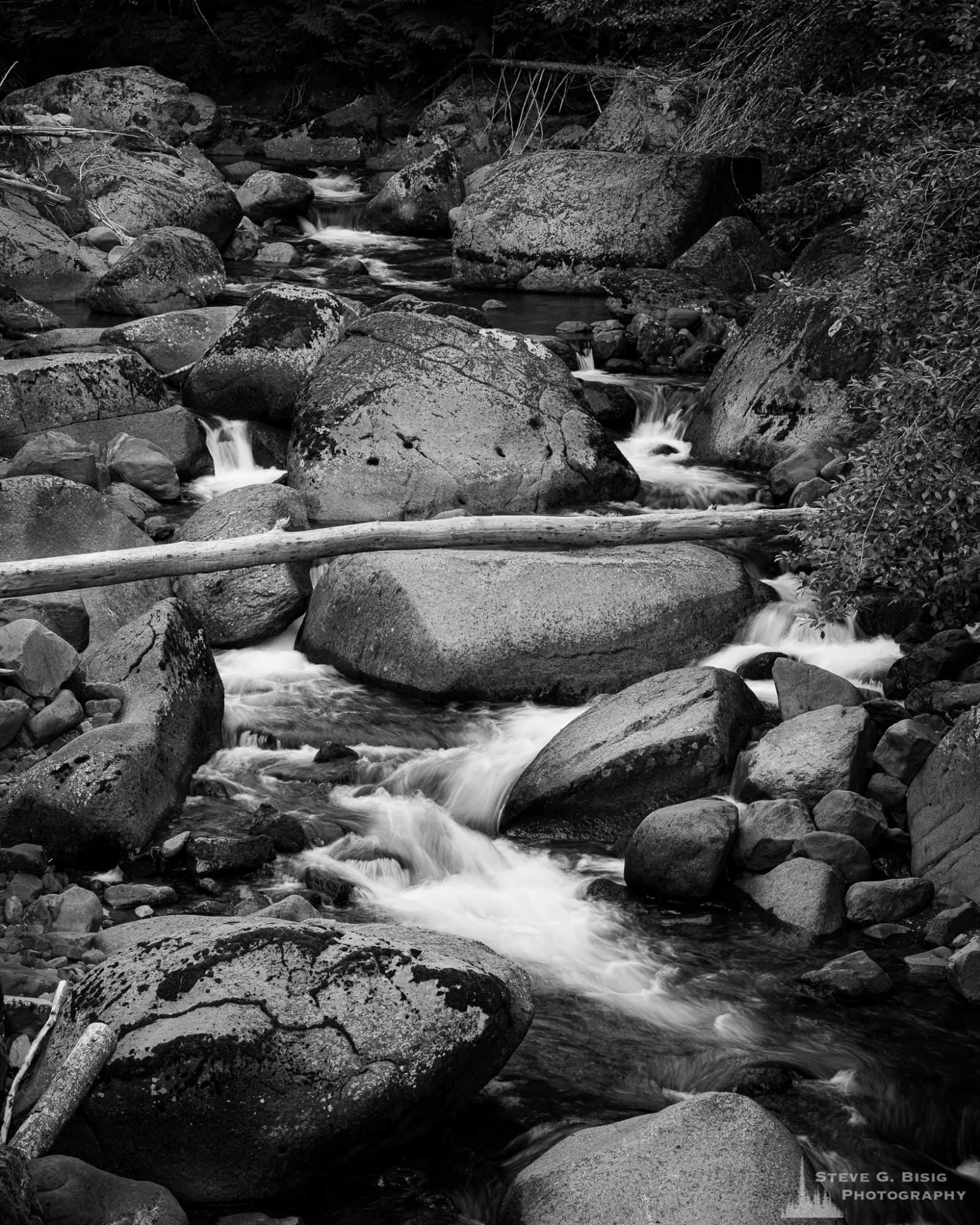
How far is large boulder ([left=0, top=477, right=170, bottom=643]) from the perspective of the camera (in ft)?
24.3

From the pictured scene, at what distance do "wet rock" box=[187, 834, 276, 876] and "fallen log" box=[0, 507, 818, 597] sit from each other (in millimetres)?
1628

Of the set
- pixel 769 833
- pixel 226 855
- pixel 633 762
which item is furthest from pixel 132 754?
pixel 769 833

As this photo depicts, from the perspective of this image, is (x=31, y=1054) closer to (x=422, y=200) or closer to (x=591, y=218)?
(x=591, y=218)

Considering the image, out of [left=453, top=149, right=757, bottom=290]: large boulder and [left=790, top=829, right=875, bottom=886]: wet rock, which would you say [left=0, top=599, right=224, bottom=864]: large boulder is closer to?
[left=790, top=829, right=875, bottom=886]: wet rock

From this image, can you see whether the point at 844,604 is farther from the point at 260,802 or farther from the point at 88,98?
the point at 88,98

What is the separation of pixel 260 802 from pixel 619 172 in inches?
461

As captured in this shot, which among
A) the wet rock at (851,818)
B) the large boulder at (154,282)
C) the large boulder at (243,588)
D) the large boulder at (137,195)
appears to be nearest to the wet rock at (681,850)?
the wet rock at (851,818)

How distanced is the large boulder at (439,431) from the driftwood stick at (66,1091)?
5.87 m

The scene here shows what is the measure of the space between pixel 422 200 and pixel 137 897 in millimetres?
15498

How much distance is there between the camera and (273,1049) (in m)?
3.62

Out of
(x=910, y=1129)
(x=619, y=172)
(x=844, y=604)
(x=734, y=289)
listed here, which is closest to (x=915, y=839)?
(x=844, y=604)

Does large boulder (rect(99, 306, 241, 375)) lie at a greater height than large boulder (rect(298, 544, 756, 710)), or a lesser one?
greater

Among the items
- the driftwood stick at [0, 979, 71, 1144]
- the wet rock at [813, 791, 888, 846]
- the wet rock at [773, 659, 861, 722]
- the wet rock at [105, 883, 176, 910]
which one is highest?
the driftwood stick at [0, 979, 71, 1144]

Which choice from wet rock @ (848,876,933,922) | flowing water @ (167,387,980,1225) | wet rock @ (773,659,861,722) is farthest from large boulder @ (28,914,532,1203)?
wet rock @ (773,659,861,722)
